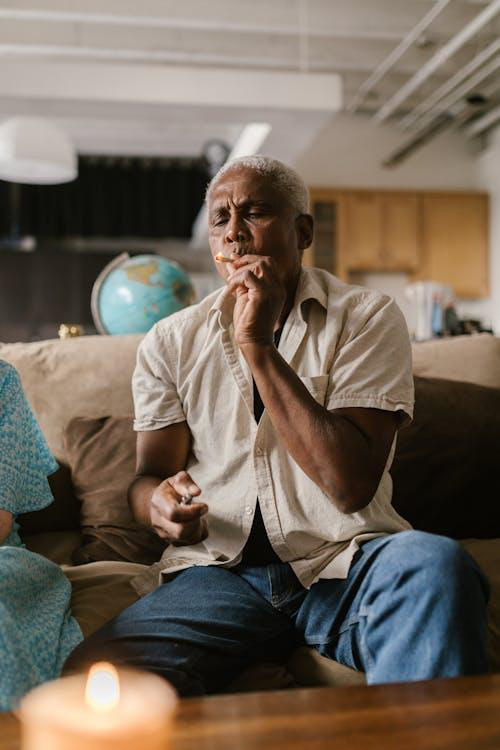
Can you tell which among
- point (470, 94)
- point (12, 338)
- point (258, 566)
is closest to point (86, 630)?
point (258, 566)

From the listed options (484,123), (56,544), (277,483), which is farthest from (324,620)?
(484,123)

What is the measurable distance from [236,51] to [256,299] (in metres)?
5.16

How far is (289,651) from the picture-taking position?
127 centimetres

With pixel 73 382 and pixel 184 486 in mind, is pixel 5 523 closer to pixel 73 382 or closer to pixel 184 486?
pixel 184 486

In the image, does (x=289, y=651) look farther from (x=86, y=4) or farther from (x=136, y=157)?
(x=136, y=157)

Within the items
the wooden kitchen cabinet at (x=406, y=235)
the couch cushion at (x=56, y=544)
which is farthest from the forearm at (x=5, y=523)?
the wooden kitchen cabinet at (x=406, y=235)

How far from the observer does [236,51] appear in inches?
231

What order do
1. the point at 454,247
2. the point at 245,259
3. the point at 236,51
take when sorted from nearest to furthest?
the point at 245,259 → the point at 236,51 → the point at 454,247

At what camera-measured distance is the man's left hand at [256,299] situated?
4.14ft

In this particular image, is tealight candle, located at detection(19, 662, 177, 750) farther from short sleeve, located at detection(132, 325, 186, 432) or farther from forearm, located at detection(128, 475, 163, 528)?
short sleeve, located at detection(132, 325, 186, 432)

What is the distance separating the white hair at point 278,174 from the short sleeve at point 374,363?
0.84 feet

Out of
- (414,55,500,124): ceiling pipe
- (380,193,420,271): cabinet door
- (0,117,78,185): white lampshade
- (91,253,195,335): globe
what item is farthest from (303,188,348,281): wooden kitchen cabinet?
(91,253,195,335): globe

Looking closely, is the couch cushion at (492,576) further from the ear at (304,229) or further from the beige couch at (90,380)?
the ear at (304,229)

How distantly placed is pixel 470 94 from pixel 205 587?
6538 millimetres
